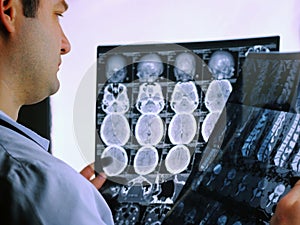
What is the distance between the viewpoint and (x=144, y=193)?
126cm

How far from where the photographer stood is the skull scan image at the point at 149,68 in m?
1.24

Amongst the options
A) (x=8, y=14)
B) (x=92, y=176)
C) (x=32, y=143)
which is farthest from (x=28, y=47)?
(x=92, y=176)

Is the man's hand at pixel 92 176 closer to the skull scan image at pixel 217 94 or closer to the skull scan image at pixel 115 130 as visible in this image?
the skull scan image at pixel 115 130

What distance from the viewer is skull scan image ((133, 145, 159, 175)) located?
124cm

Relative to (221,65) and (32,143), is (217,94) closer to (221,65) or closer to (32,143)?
(221,65)

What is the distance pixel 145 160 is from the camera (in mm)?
1253

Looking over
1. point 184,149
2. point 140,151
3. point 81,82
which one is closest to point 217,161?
point 184,149

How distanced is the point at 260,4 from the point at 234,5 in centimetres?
6

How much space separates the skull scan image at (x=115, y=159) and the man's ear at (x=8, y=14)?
55 centimetres

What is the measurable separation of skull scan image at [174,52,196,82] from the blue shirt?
0.56 metres

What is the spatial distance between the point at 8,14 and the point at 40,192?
29 cm

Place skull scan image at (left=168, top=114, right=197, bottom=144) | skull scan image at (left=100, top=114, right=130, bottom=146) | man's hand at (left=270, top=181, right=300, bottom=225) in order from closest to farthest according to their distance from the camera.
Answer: man's hand at (left=270, top=181, right=300, bottom=225)
skull scan image at (left=168, top=114, right=197, bottom=144)
skull scan image at (left=100, top=114, right=130, bottom=146)

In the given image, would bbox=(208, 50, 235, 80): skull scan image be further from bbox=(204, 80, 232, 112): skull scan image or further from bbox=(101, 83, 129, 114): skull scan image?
bbox=(101, 83, 129, 114): skull scan image

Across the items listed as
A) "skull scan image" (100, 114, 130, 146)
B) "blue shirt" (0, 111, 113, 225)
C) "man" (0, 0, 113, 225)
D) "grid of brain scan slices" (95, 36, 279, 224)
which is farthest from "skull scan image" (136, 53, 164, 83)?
"blue shirt" (0, 111, 113, 225)
